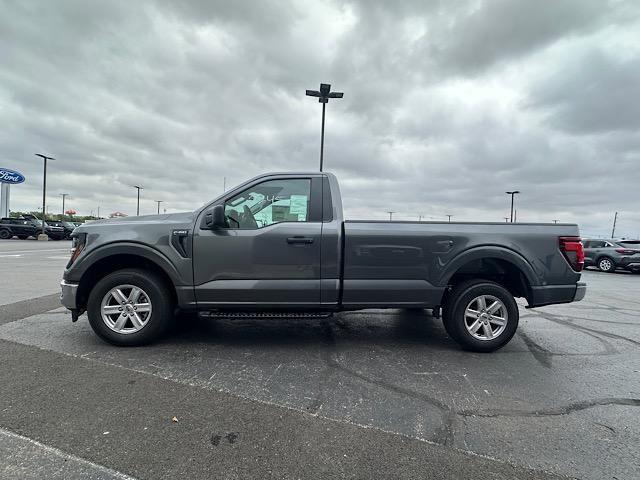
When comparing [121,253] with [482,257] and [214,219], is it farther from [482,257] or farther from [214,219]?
[482,257]

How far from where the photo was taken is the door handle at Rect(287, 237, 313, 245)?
156 inches

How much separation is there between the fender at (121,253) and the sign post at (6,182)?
38.1 metres

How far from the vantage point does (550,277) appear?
13.8 ft

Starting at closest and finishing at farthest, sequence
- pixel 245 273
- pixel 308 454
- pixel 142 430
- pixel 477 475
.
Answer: pixel 477 475, pixel 308 454, pixel 142 430, pixel 245 273

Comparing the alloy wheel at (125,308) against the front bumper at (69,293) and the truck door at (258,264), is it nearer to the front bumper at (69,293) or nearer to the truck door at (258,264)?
the front bumper at (69,293)

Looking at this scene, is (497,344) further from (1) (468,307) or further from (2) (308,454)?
(2) (308,454)

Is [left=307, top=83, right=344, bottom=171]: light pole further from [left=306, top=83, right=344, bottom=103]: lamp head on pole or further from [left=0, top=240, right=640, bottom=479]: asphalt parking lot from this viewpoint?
[left=0, top=240, right=640, bottom=479]: asphalt parking lot

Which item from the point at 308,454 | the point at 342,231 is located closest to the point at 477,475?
the point at 308,454

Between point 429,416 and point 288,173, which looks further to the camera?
point 288,173

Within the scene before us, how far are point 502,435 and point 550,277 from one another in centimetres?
239

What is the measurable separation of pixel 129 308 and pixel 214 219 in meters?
1.40

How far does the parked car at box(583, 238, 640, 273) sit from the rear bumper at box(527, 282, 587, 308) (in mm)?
16105

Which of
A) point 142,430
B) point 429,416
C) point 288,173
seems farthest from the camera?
point 288,173

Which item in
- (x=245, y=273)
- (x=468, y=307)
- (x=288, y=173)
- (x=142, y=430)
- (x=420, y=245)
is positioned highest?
(x=288, y=173)
